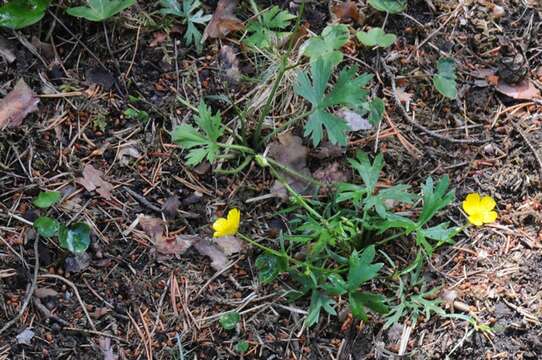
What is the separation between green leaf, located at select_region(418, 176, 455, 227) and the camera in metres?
2.17

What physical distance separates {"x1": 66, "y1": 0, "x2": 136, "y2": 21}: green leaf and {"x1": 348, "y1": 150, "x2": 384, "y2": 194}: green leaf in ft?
3.11

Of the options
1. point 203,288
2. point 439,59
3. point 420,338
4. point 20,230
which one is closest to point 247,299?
point 203,288

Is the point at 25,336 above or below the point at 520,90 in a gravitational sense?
below

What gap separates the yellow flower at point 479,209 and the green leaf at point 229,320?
789 mm

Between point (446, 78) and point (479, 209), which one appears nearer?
point (479, 209)

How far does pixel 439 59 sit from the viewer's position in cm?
253

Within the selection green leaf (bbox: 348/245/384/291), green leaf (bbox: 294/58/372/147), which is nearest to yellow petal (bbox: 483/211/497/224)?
green leaf (bbox: 348/245/384/291)

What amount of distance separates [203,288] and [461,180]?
96 centimetres

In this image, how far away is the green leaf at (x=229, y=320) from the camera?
215cm

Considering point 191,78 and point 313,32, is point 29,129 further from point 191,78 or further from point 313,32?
point 313,32

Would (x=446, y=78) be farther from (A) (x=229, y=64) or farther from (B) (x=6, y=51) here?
(B) (x=6, y=51)

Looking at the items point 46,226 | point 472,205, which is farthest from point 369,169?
point 46,226

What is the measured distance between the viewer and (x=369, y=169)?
2.25 meters

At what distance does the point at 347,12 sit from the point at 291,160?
628 mm
